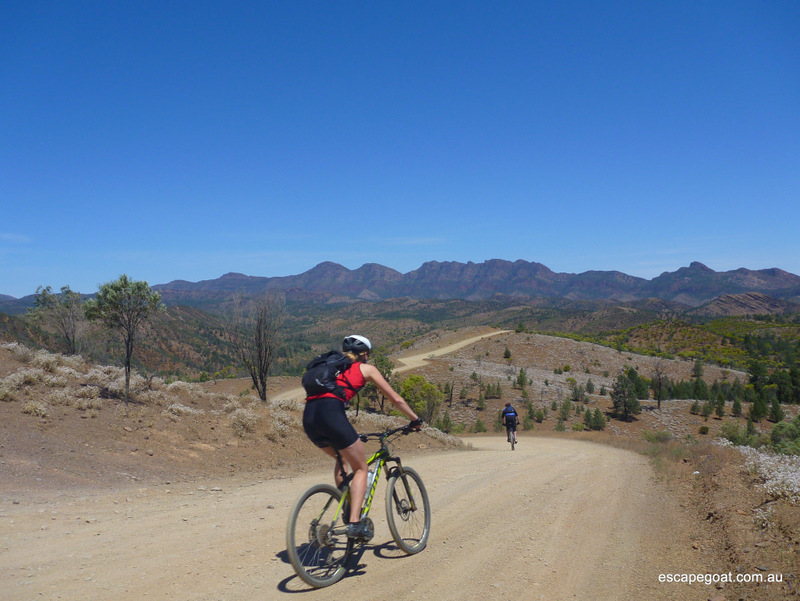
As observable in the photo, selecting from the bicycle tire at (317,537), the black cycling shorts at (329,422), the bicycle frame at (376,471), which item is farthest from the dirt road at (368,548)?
the black cycling shorts at (329,422)

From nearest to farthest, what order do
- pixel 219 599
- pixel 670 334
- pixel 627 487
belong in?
1. pixel 219 599
2. pixel 627 487
3. pixel 670 334

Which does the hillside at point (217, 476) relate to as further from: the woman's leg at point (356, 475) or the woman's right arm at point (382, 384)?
the woman's right arm at point (382, 384)

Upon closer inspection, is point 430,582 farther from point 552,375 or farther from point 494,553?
point 552,375

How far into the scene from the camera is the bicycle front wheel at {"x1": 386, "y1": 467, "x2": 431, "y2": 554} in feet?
17.6

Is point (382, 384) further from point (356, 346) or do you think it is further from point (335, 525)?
point (335, 525)

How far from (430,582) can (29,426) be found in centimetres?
1038

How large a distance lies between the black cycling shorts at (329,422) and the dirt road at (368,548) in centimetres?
138

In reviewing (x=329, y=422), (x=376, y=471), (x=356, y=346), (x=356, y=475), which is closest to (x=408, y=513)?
(x=376, y=471)

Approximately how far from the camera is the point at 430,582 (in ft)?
15.4

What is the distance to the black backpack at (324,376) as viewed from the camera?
4.68m

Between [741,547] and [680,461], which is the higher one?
[741,547]

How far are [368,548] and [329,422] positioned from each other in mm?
1968

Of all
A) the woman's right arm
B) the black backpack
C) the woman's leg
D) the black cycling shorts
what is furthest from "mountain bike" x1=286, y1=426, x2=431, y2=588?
the black backpack

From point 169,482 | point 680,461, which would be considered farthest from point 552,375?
point 169,482
